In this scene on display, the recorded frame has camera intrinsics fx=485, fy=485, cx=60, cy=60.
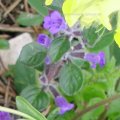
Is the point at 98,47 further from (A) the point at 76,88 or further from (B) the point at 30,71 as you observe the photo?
(B) the point at 30,71

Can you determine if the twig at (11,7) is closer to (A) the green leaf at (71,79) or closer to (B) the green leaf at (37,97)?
(B) the green leaf at (37,97)

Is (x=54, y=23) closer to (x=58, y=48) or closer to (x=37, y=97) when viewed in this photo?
(x=58, y=48)

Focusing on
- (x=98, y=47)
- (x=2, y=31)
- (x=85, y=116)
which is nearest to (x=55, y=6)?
(x=98, y=47)

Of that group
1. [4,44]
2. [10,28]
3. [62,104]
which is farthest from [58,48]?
[10,28]

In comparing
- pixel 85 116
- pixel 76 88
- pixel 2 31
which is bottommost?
pixel 85 116

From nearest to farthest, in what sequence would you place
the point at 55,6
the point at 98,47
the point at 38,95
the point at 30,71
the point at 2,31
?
1. the point at 55,6
2. the point at 98,47
3. the point at 38,95
4. the point at 30,71
5. the point at 2,31

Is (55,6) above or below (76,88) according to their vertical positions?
above
